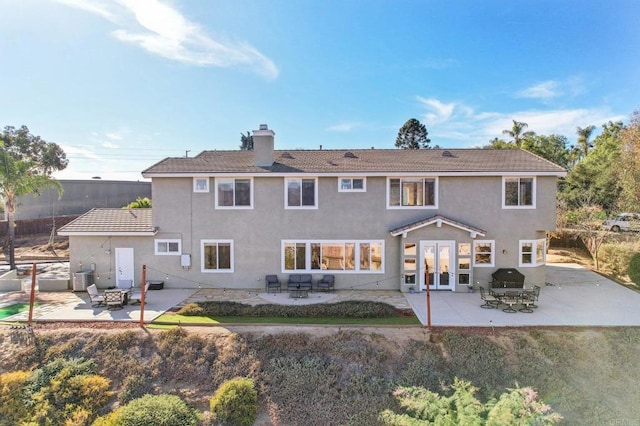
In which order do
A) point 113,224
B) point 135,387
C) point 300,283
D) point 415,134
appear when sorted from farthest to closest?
point 415,134 < point 113,224 < point 300,283 < point 135,387

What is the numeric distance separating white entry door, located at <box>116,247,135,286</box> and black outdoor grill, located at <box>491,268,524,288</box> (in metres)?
18.3

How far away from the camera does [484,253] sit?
16062mm

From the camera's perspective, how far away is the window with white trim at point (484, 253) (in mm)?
16031

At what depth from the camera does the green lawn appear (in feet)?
39.4

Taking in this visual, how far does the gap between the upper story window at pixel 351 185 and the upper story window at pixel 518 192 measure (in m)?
7.08

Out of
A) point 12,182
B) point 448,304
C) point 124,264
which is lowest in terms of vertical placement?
point 448,304

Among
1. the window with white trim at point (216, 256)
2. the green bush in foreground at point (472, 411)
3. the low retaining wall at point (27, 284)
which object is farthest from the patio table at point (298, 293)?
the low retaining wall at point (27, 284)

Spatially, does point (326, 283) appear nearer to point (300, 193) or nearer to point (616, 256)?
point (300, 193)

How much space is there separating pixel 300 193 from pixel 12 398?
1259cm

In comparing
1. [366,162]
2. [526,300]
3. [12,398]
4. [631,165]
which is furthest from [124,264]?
[631,165]

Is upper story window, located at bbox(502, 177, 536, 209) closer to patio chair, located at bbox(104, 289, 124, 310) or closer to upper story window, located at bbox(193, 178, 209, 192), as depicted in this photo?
upper story window, located at bbox(193, 178, 209, 192)

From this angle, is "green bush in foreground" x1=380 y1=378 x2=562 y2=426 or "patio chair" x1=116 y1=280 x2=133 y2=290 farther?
"patio chair" x1=116 y1=280 x2=133 y2=290

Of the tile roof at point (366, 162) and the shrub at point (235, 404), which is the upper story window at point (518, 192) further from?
the shrub at point (235, 404)

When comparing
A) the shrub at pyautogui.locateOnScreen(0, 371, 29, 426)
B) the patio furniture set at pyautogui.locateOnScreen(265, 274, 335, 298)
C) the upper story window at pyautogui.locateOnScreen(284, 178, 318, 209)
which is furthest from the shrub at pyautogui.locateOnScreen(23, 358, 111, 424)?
the upper story window at pyautogui.locateOnScreen(284, 178, 318, 209)
